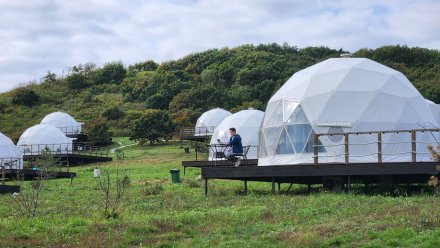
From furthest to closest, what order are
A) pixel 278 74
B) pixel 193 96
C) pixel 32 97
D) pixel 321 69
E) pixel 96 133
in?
1. pixel 32 97
2. pixel 278 74
3. pixel 193 96
4. pixel 96 133
5. pixel 321 69

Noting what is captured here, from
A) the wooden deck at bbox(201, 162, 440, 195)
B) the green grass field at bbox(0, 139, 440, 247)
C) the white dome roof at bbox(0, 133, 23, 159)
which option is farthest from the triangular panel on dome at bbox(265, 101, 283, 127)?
the white dome roof at bbox(0, 133, 23, 159)

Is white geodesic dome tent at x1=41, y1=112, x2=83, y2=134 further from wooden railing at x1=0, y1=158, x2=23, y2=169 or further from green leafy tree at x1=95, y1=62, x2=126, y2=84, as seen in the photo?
green leafy tree at x1=95, y1=62, x2=126, y2=84

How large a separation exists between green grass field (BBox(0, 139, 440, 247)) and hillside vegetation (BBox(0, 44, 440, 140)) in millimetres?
41642

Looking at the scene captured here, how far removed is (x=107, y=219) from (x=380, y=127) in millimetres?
→ 10290

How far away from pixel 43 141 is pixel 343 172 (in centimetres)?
3932

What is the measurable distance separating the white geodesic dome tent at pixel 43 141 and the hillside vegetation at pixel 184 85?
11.5 meters

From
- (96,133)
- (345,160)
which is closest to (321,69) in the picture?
(345,160)

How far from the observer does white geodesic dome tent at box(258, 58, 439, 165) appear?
842 inches

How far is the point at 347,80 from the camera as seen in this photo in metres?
22.6

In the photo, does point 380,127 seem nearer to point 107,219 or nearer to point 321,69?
point 321,69

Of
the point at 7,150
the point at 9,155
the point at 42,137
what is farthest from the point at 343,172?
the point at 42,137

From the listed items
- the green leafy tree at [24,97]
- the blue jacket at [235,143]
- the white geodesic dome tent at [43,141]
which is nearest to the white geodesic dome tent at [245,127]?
the white geodesic dome tent at [43,141]

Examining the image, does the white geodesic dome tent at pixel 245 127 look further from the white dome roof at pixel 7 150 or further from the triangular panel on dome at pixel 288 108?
the triangular panel on dome at pixel 288 108

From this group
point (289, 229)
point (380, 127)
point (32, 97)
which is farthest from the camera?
point (32, 97)
